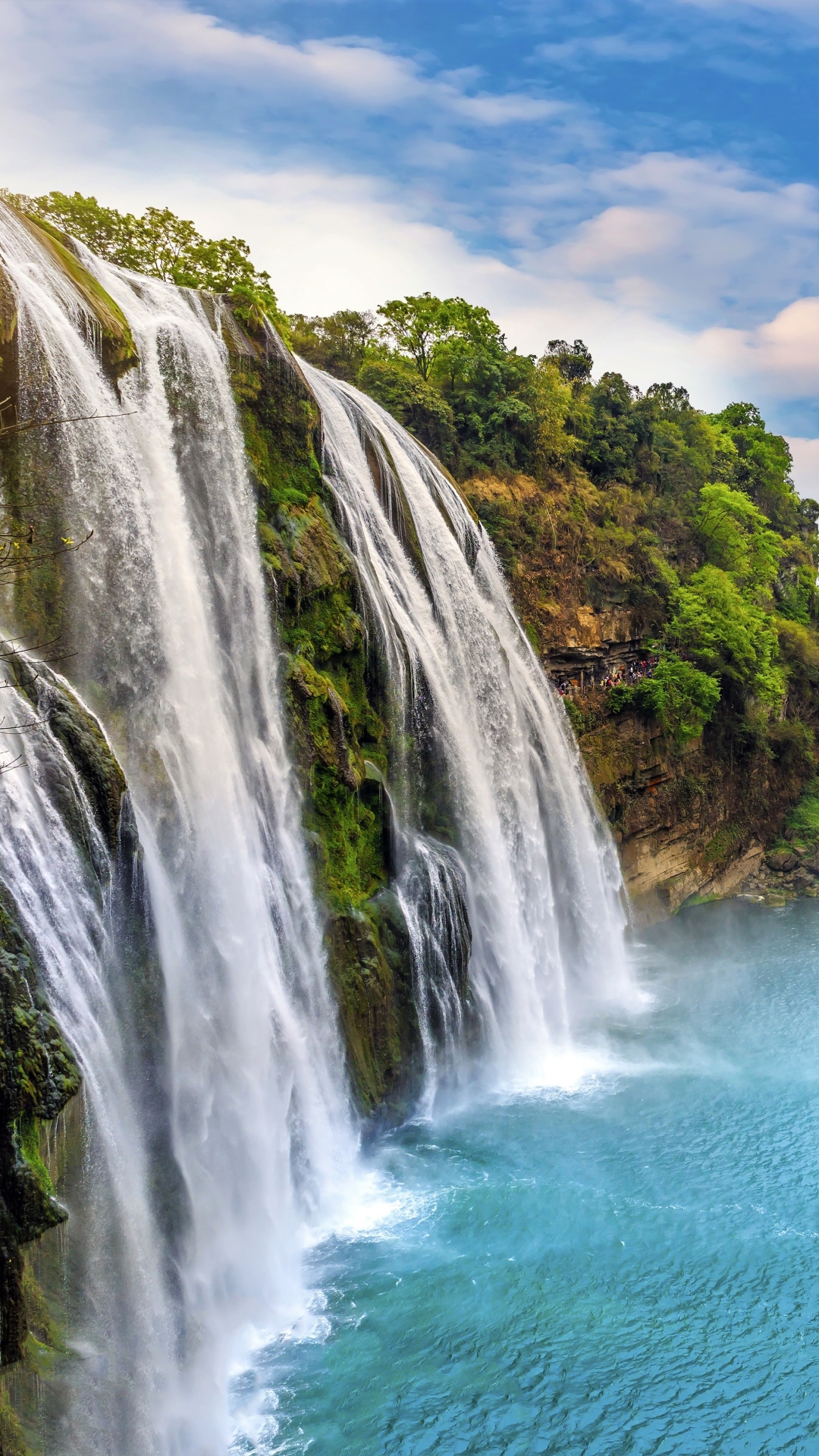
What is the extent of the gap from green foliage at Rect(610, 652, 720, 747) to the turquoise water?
38.4 feet

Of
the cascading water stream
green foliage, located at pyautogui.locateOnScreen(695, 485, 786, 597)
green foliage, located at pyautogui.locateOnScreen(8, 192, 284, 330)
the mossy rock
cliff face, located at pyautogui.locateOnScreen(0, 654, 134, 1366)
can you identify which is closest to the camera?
cliff face, located at pyautogui.locateOnScreen(0, 654, 134, 1366)

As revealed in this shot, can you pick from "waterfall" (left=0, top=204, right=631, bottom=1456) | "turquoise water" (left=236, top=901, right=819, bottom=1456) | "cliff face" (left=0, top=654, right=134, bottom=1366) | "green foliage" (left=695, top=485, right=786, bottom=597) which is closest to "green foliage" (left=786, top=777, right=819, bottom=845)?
"green foliage" (left=695, top=485, right=786, bottom=597)

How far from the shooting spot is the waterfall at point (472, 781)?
55.9 feet

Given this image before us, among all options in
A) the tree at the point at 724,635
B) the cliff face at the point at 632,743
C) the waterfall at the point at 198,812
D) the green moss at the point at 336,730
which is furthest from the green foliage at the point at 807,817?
the waterfall at the point at 198,812

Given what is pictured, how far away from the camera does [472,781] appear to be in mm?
18688

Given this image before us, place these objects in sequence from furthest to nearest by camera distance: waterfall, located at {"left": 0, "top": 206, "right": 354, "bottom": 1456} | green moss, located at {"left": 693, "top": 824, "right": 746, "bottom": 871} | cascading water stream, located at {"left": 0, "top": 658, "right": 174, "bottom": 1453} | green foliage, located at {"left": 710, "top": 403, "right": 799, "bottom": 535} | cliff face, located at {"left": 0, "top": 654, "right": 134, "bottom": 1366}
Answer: green foliage, located at {"left": 710, "top": 403, "right": 799, "bottom": 535}, green moss, located at {"left": 693, "top": 824, "right": 746, "bottom": 871}, waterfall, located at {"left": 0, "top": 206, "right": 354, "bottom": 1456}, cascading water stream, located at {"left": 0, "top": 658, "right": 174, "bottom": 1453}, cliff face, located at {"left": 0, "top": 654, "right": 134, "bottom": 1366}

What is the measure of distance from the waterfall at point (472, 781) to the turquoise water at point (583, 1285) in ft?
7.12

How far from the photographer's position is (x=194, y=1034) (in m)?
11.5

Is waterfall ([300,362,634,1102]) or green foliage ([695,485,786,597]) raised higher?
green foliage ([695,485,786,597])

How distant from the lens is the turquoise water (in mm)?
9609

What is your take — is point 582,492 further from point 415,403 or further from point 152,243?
point 152,243

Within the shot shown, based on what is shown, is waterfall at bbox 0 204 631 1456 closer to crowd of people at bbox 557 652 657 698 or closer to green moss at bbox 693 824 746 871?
crowd of people at bbox 557 652 657 698

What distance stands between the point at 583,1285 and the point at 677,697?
61.1 ft

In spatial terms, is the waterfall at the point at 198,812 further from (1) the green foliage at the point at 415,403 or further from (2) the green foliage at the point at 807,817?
(2) the green foliage at the point at 807,817
